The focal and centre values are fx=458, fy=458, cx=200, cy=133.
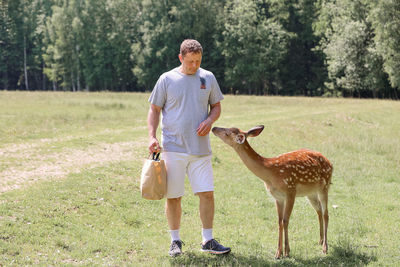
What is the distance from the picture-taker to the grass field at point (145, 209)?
6.00m

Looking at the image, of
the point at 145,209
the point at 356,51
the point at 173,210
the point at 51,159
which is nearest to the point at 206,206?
the point at 173,210

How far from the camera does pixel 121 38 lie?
61594 millimetres

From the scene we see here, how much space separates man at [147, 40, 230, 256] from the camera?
5.32 m

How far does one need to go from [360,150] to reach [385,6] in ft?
77.2

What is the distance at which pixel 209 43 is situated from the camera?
197 feet

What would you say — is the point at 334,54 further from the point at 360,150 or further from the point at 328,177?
the point at 328,177

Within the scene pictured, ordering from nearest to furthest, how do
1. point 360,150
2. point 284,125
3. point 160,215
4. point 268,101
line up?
point 160,215 < point 360,150 < point 284,125 < point 268,101

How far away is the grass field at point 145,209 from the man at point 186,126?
0.87m

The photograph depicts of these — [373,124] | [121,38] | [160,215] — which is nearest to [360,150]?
[373,124]

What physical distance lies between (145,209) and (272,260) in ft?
10.8

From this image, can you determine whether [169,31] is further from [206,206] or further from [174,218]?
[206,206]

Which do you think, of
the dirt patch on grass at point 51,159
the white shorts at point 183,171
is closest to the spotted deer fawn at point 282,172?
the white shorts at point 183,171

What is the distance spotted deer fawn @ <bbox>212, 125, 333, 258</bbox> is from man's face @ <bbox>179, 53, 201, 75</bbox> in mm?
786

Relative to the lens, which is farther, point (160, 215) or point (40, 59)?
point (40, 59)
